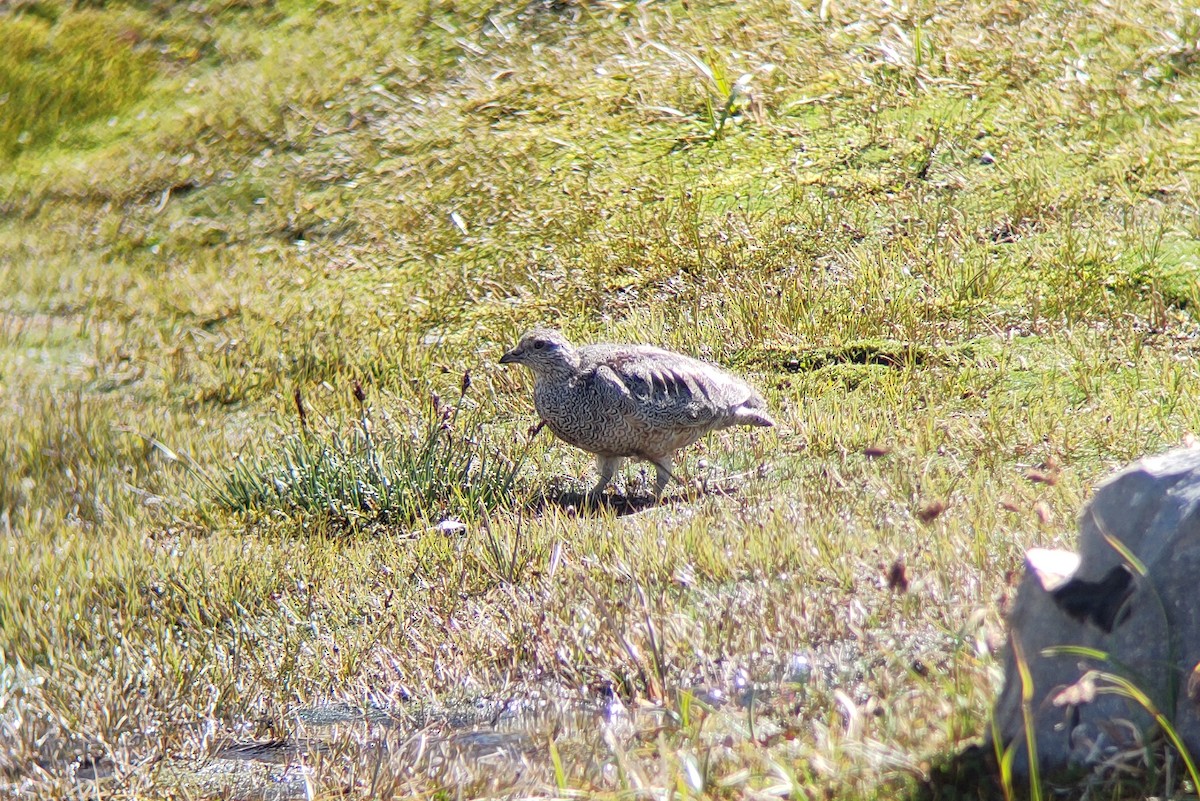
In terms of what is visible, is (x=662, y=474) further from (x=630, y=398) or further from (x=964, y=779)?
(x=964, y=779)

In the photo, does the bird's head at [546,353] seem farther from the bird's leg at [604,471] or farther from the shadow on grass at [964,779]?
the shadow on grass at [964,779]

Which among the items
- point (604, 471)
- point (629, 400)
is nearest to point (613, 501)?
point (604, 471)

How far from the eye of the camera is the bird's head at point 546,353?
6547 millimetres

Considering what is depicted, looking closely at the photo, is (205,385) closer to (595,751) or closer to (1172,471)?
(595,751)

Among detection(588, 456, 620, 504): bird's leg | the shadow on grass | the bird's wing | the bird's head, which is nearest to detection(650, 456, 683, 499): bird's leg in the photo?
detection(588, 456, 620, 504): bird's leg

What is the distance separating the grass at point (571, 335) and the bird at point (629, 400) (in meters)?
0.30

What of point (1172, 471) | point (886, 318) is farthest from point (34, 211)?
point (1172, 471)

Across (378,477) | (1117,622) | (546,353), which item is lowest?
(378,477)

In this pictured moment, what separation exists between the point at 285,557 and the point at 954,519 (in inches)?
123

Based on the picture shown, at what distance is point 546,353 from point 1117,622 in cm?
377

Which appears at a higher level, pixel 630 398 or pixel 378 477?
pixel 630 398

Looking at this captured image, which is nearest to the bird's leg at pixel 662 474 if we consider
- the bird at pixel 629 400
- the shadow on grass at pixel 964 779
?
the bird at pixel 629 400

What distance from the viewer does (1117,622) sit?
321cm

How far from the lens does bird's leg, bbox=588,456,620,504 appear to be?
259 inches
